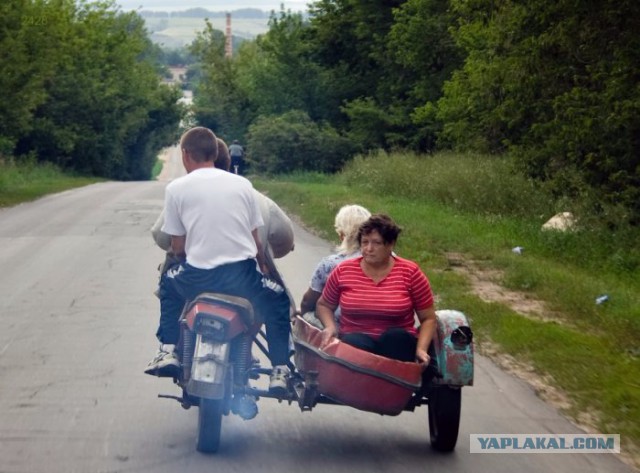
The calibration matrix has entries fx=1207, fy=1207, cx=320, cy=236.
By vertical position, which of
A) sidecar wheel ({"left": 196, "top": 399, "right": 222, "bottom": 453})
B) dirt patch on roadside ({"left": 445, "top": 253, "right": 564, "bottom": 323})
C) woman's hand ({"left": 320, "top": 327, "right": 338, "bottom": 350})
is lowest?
dirt patch on roadside ({"left": 445, "top": 253, "right": 564, "bottom": 323})

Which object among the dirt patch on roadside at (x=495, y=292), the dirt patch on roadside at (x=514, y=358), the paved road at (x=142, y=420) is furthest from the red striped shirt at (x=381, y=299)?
the dirt patch on roadside at (x=495, y=292)

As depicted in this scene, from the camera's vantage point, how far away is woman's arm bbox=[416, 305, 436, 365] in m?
6.72

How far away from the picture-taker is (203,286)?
6844 millimetres

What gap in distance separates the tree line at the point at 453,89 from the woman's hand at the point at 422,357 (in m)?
11.7

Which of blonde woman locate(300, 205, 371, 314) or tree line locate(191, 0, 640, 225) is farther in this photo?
tree line locate(191, 0, 640, 225)

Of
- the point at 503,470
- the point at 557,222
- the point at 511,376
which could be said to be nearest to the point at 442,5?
the point at 557,222

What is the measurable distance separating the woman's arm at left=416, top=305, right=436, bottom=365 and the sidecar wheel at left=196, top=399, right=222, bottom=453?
1148mm

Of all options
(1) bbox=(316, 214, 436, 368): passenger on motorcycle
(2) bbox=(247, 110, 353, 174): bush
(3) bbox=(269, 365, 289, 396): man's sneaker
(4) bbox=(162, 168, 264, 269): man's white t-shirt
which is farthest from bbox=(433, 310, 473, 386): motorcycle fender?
(2) bbox=(247, 110, 353, 174): bush

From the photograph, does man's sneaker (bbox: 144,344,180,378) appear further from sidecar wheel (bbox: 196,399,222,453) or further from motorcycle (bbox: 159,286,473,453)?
sidecar wheel (bbox: 196,399,222,453)

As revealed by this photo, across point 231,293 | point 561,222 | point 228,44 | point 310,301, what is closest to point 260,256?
point 231,293

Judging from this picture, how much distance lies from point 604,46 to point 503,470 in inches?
521

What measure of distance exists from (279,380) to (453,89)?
1063 inches

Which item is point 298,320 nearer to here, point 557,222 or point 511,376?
point 511,376

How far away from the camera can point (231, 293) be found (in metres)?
6.87
